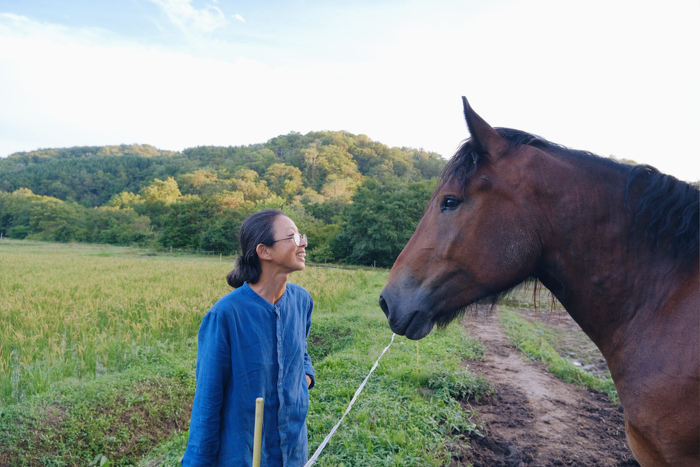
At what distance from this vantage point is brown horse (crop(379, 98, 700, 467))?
4.27 feet

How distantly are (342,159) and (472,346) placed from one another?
2713 inches

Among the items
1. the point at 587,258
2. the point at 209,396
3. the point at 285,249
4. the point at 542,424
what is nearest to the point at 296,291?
the point at 285,249

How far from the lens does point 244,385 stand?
1.73 meters

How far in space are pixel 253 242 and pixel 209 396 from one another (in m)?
0.77

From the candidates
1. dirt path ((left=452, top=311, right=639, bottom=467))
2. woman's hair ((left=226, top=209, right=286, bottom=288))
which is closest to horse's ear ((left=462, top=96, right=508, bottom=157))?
woman's hair ((left=226, top=209, right=286, bottom=288))

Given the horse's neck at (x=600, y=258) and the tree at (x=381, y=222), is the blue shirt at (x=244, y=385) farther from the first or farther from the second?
the tree at (x=381, y=222)

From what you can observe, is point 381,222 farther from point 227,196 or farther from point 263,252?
point 263,252

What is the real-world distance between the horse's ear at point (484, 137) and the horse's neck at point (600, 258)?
32 cm

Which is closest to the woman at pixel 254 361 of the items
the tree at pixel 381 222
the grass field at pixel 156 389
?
the grass field at pixel 156 389

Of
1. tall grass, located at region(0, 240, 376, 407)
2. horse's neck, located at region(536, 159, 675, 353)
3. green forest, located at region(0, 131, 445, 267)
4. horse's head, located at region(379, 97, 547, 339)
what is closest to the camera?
horse's neck, located at region(536, 159, 675, 353)

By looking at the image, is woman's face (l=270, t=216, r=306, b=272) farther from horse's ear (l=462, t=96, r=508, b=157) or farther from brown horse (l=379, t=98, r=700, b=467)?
horse's ear (l=462, t=96, r=508, b=157)

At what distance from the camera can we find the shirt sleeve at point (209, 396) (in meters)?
1.64

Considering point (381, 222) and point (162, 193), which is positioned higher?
point (162, 193)

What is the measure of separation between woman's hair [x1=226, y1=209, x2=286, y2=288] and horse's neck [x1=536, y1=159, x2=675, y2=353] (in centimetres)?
135
